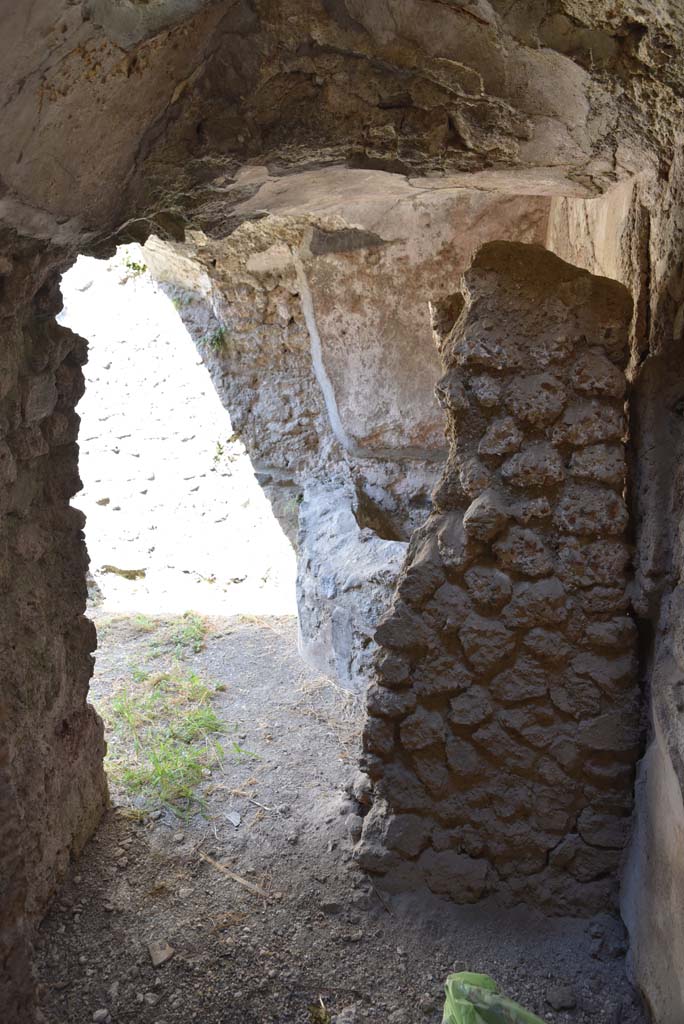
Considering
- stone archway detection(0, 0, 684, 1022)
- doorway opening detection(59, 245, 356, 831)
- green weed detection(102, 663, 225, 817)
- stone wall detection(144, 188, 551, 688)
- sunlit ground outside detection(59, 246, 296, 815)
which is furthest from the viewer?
sunlit ground outside detection(59, 246, 296, 815)

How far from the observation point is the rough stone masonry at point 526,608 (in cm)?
176

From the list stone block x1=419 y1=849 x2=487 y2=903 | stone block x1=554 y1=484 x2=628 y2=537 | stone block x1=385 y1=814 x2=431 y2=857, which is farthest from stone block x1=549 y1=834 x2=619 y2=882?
stone block x1=554 y1=484 x2=628 y2=537

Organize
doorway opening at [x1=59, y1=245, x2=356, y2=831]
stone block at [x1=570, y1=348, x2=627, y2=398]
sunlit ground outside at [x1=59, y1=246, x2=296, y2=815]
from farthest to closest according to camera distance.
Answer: sunlit ground outside at [x1=59, y1=246, x2=296, y2=815]
doorway opening at [x1=59, y1=245, x2=356, y2=831]
stone block at [x1=570, y1=348, x2=627, y2=398]

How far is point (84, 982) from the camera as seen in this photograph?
1771 millimetres

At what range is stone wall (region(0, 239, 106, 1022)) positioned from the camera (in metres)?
1.62

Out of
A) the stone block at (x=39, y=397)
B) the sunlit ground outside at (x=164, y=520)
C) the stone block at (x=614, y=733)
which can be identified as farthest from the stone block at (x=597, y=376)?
the sunlit ground outside at (x=164, y=520)

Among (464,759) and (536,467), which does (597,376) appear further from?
(464,759)

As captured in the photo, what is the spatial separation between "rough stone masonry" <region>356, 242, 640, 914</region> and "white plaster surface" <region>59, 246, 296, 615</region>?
2.77 metres

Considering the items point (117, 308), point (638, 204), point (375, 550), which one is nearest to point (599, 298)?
point (638, 204)

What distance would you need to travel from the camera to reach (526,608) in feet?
5.83

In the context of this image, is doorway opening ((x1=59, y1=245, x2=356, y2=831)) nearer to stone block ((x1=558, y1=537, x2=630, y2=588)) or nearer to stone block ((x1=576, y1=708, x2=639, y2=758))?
stone block ((x1=576, y1=708, x2=639, y2=758))

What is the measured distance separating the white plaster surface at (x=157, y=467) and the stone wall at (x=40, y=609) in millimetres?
2415

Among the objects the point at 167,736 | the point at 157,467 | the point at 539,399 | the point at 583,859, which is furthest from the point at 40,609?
the point at 157,467

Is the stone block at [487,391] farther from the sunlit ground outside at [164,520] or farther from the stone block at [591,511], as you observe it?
the sunlit ground outside at [164,520]
